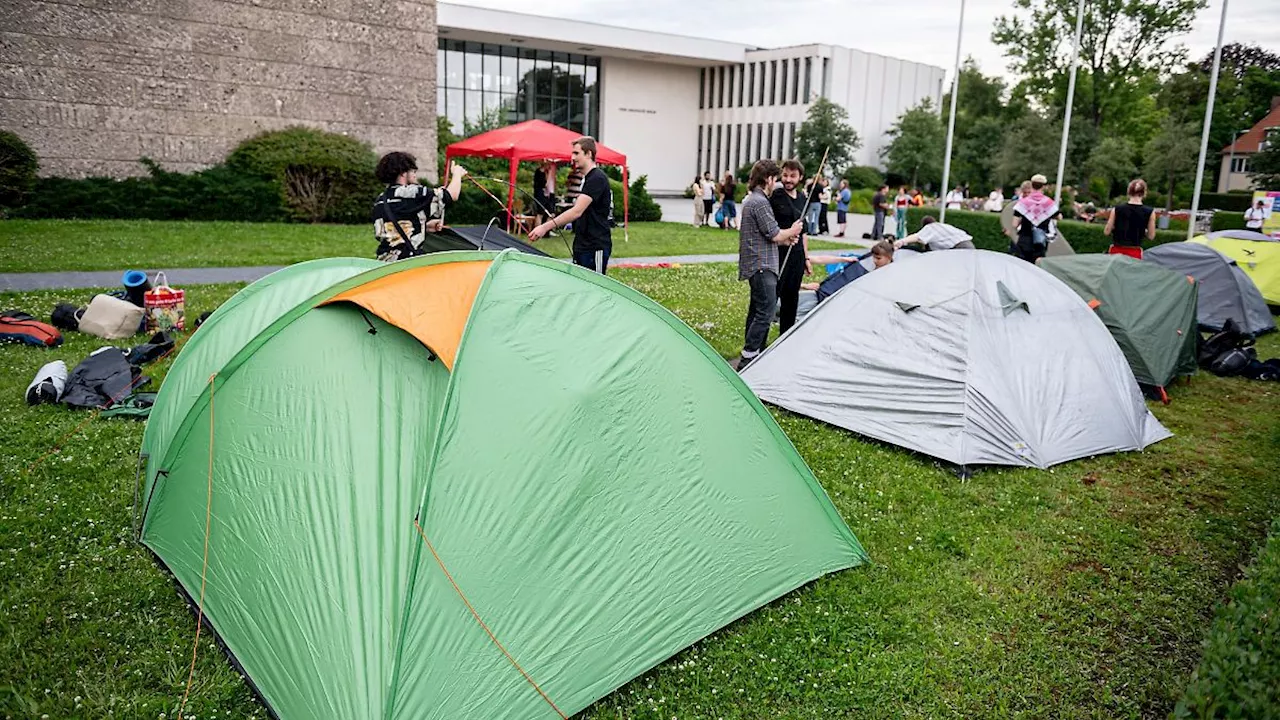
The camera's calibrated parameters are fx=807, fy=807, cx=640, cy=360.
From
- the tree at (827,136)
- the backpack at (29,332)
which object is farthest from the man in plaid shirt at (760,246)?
the tree at (827,136)

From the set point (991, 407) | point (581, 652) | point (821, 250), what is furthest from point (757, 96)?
point (581, 652)

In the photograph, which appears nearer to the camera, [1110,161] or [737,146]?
[1110,161]

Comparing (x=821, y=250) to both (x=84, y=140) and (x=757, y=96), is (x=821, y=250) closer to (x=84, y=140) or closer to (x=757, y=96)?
(x=84, y=140)

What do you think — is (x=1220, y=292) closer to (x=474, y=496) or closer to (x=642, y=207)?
(x=474, y=496)

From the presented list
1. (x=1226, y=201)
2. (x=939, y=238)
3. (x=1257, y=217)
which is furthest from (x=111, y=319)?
(x=1226, y=201)

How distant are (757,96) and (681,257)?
3342cm

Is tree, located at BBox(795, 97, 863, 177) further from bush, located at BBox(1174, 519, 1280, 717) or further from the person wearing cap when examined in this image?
bush, located at BBox(1174, 519, 1280, 717)

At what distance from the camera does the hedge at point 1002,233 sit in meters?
17.5

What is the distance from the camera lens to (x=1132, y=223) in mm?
9250

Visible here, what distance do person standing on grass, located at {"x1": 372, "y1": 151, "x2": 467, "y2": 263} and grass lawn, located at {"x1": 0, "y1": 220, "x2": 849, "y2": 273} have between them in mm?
3369

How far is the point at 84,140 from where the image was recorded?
55.1 ft

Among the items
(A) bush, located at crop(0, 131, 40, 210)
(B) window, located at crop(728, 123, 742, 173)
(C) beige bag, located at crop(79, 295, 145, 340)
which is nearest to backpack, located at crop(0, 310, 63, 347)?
(C) beige bag, located at crop(79, 295, 145, 340)

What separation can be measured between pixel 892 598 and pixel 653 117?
4623cm

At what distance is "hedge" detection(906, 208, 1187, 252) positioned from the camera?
57.3 ft
